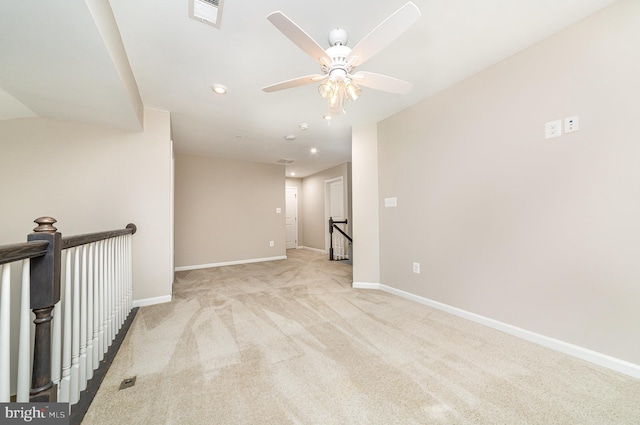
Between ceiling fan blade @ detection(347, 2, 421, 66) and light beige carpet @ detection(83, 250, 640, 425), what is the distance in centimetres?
197

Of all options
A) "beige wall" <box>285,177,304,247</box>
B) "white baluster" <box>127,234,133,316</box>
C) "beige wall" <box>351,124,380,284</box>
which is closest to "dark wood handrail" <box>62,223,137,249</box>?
"white baluster" <box>127,234,133,316</box>

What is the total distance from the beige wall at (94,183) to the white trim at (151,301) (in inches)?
0.9

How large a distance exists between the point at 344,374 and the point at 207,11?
8.13ft

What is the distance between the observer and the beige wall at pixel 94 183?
2.45m

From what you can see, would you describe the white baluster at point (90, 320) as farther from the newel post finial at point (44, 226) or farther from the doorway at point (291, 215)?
the doorway at point (291, 215)

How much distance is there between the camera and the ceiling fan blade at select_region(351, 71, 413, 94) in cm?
166

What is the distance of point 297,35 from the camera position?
132 cm

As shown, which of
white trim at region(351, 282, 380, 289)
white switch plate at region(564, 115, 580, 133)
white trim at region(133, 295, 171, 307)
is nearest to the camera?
white switch plate at region(564, 115, 580, 133)

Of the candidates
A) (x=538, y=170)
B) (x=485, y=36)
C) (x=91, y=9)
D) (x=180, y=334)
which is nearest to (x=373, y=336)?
(x=180, y=334)

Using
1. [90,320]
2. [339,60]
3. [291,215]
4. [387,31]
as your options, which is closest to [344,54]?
[339,60]

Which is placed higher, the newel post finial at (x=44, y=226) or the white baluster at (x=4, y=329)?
the newel post finial at (x=44, y=226)

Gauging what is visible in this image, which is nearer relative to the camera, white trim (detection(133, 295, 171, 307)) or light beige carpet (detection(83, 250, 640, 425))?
light beige carpet (detection(83, 250, 640, 425))

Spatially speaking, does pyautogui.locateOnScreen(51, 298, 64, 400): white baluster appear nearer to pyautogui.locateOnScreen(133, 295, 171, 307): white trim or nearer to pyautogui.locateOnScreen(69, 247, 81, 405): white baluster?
pyautogui.locateOnScreen(69, 247, 81, 405): white baluster

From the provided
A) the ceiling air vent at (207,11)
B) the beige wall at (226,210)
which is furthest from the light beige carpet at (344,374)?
the beige wall at (226,210)
